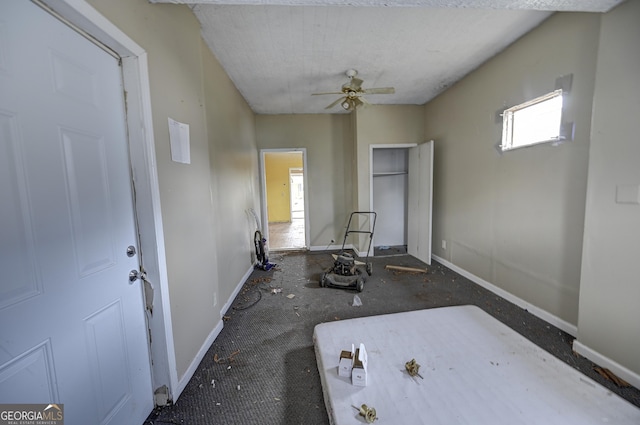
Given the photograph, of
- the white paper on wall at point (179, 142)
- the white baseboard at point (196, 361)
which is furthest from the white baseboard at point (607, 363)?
the white paper on wall at point (179, 142)

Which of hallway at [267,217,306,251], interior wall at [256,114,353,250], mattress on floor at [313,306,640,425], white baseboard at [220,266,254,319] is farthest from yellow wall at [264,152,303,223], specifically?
mattress on floor at [313,306,640,425]

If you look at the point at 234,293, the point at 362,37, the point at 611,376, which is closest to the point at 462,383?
the point at 611,376

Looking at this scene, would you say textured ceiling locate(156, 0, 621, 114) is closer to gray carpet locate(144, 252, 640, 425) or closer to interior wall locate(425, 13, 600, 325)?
interior wall locate(425, 13, 600, 325)

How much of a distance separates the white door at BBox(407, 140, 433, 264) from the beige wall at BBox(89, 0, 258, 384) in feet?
9.93

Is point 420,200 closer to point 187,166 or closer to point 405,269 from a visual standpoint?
point 405,269

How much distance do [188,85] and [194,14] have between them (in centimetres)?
67

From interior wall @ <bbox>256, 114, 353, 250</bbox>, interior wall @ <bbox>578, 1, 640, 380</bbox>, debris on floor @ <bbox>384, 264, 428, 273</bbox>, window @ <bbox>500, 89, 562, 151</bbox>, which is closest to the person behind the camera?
interior wall @ <bbox>578, 1, 640, 380</bbox>

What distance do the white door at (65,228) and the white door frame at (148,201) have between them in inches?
1.8

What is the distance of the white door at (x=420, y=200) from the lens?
3.67 meters

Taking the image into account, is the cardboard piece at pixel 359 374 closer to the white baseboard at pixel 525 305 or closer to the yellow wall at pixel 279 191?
the white baseboard at pixel 525 305

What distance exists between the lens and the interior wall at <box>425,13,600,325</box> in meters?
1.88

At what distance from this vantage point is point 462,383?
1.24 meters

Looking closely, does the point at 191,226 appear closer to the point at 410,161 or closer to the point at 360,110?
the point at 360,110

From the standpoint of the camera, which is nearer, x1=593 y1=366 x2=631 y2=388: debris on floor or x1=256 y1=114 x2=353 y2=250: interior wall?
x1=593 y1=366 x2=631 y2=388: debris on floor
